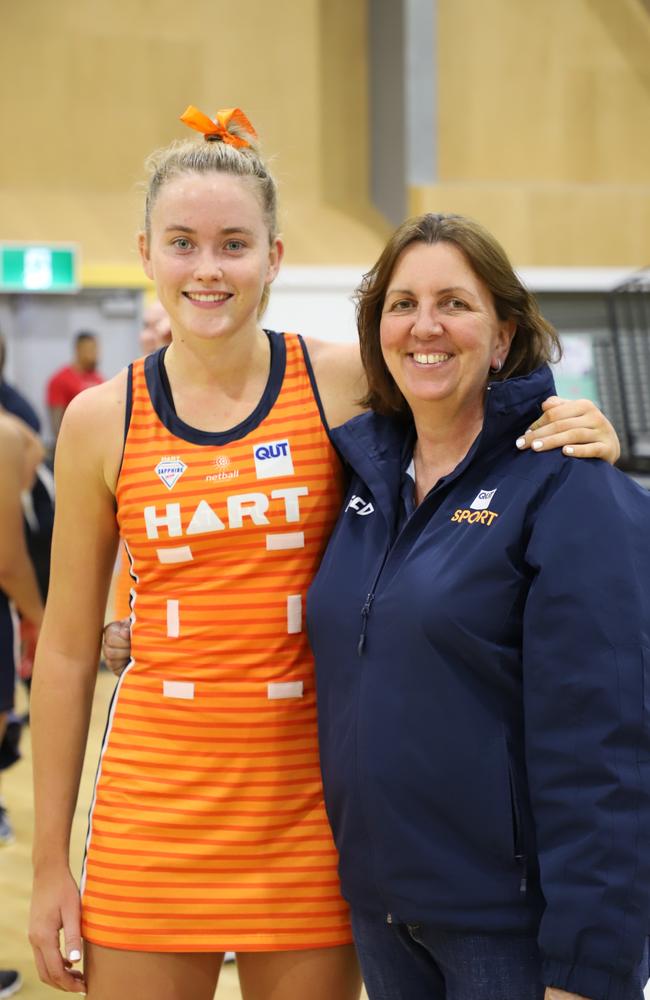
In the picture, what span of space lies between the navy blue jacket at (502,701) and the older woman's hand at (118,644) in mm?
387

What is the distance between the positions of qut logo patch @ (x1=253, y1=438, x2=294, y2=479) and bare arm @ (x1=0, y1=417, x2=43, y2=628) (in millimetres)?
2140

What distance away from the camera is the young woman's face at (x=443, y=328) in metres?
1.61

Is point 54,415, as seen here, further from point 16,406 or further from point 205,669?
point 205,669

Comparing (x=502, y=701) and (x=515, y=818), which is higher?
(x=502, y=701)

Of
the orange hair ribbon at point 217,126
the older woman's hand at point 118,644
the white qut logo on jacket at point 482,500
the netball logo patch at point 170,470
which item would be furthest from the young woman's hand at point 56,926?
the orange hair ribbon at point 217,126

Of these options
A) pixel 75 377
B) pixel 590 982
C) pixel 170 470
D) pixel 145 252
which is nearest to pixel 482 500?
pixel 170 470

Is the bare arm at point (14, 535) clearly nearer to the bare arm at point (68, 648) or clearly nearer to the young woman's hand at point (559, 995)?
the bare arm at point (68, 648)

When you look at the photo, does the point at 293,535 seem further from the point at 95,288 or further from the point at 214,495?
the point at 95,288

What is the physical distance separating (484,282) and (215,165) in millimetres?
438

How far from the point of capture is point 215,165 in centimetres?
174

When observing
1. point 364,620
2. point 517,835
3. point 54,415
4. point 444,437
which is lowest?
point 517,835

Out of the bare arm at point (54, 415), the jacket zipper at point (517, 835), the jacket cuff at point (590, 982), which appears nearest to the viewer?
the jacket cuff at point (590, 982)

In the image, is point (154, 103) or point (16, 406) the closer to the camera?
point (16, 406)

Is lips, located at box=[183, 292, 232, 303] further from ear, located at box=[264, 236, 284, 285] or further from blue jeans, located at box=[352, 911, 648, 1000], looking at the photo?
blue jeans, located at box=[352, 911, 648, 1000]
